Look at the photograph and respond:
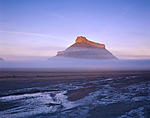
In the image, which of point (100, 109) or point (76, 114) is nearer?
point (76, 114)

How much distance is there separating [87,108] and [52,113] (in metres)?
2.63

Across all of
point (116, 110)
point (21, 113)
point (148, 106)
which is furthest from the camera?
point (148, 106)

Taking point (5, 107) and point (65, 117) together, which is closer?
point (65, 117)

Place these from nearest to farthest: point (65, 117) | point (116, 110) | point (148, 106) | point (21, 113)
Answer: point (65, 117) < point (21, 113) < point (116, 110) < point (148, 106)

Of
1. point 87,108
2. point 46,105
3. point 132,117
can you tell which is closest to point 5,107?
point 46,105

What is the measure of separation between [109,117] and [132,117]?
1.37 metres

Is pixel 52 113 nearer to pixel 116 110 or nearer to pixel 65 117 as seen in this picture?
pixel 65 117

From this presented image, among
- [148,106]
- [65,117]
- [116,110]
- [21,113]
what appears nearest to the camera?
[65,117]

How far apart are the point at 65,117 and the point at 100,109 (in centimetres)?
288

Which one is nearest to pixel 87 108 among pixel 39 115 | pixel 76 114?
pixel 76 114

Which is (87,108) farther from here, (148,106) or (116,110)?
(148,106)

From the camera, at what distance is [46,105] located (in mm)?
12086

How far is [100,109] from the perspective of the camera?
11.1 meters

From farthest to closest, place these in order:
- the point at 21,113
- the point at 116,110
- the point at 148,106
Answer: the point at 148,106
the point at 116,110
the point at 21,113
